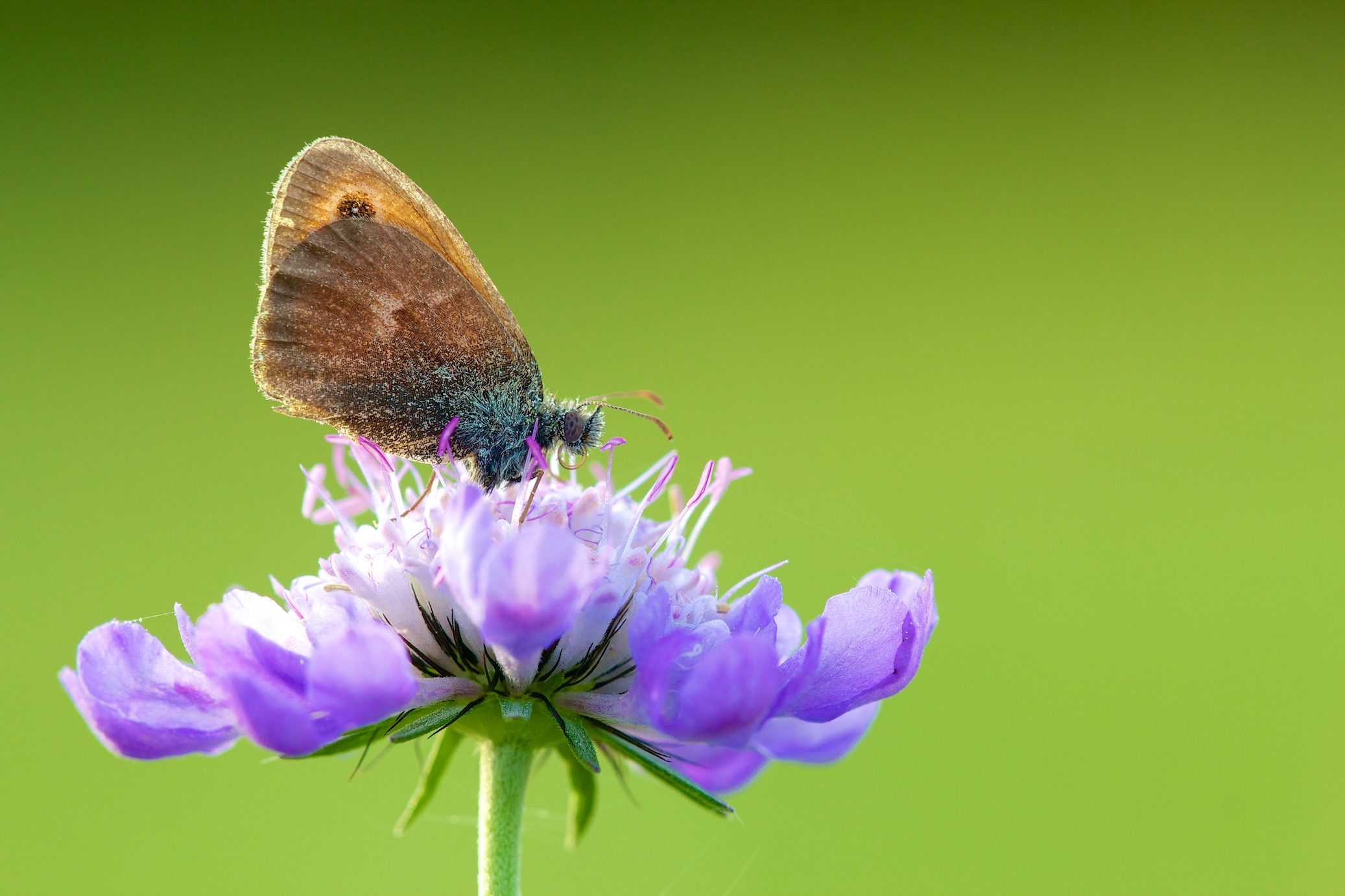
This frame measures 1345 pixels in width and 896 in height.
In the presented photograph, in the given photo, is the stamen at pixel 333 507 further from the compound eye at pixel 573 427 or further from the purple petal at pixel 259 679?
the compound eye at pixel 573 427

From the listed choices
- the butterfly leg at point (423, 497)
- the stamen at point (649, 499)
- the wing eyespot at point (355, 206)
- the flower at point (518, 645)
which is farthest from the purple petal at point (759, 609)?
the wing eyespot at point (355, 206)

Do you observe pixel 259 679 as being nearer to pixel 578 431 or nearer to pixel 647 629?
pixel 647 629

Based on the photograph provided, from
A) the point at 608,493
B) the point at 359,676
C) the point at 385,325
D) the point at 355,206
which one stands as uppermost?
the point at 355,206

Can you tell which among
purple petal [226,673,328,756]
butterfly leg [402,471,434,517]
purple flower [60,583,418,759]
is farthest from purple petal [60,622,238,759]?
butterfly leg [402,471,434,517]

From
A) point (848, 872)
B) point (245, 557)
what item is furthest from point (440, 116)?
point (848, 872)

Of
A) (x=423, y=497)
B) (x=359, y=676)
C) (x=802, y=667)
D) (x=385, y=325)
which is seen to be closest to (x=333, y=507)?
(x=423, y=497)

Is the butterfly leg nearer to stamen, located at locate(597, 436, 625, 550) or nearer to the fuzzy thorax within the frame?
the fuzzy thorax
